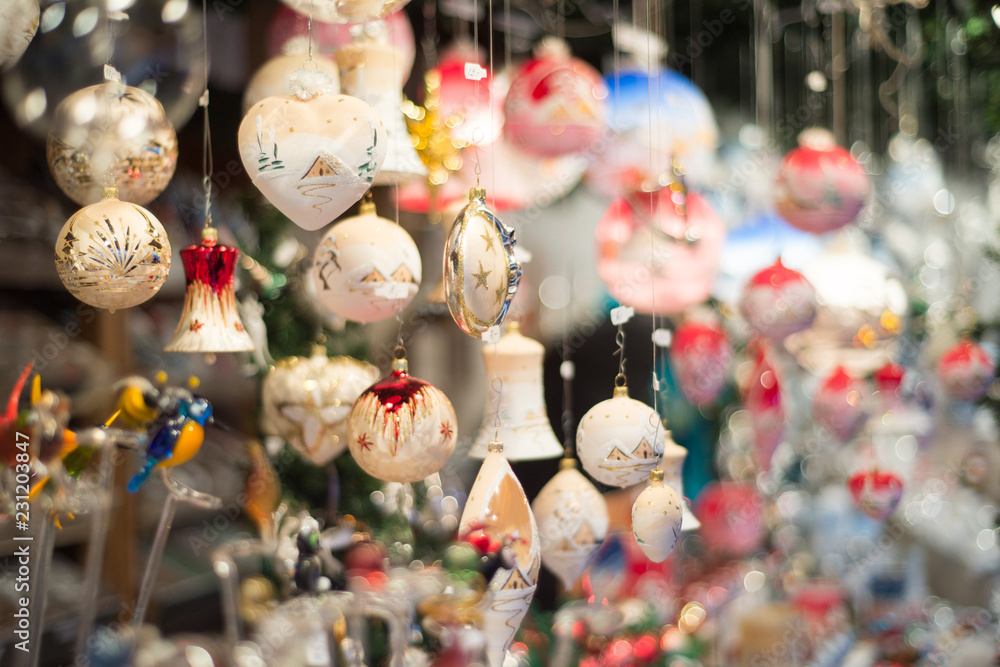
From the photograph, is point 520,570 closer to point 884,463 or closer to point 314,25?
point 314,25

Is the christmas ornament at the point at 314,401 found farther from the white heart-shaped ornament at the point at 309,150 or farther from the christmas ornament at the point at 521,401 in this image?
the white heart-shaped ornament at the point at 309,150

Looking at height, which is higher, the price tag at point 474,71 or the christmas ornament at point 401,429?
the price tag at point 474,71

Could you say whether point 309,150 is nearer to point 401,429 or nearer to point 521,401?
point 401,429

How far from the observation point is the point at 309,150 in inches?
38.3

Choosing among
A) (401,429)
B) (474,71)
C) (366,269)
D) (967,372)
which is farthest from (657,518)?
(967,372)

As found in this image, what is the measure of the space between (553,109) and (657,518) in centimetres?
72

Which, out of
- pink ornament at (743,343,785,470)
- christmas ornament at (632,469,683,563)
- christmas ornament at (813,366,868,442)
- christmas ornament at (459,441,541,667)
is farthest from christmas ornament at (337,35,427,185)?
christmas ornament at (813,366,868,442)

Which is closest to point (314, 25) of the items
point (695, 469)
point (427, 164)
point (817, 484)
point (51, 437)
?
point (427, 164)

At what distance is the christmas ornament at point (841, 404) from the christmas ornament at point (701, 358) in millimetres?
275

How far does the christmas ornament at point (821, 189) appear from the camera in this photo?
1.66m

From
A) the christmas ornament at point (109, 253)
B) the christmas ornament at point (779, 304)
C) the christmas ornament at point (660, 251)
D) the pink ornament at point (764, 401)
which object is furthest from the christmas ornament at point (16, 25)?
the pink ornament at point (764, 401)

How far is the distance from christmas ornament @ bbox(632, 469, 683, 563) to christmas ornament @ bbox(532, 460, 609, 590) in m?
0.09

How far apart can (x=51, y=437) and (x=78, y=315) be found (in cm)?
93

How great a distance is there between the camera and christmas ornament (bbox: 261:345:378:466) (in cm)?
130
